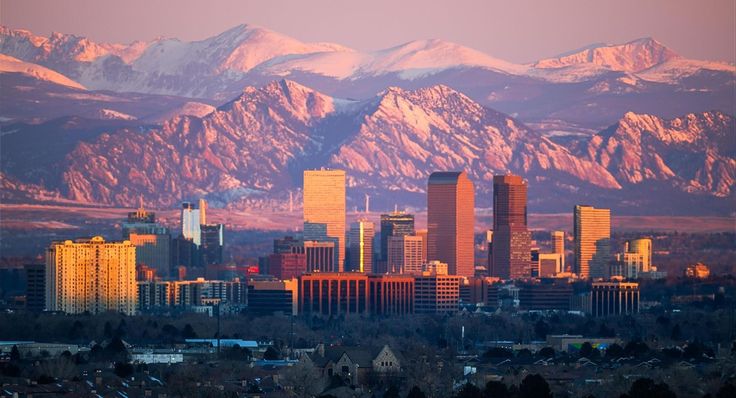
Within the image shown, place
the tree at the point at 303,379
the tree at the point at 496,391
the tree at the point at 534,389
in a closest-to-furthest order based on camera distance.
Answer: the tree at the point at 534,389 → the tree at the point at 496,391 → the tree at the point at 303,379

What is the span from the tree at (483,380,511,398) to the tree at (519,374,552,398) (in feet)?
1.68

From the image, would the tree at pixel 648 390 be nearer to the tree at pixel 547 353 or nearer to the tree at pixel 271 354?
the tree at pixel 547 353

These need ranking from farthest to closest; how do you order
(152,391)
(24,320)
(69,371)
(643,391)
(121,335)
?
A: (24,320), (121,335), (69,371), (152,391), (643,391)

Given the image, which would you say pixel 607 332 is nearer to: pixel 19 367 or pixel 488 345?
pixel 488 345

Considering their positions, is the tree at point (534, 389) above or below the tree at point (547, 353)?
above

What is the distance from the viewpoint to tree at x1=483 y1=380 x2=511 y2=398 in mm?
79875

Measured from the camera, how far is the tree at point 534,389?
78.8 metres

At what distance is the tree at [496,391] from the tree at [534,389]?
20.2 inches

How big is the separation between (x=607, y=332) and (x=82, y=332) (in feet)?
110

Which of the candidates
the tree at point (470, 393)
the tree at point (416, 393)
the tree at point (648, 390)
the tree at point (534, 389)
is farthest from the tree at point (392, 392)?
the tree at point (648, 390)

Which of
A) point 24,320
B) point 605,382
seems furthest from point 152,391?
point 24,320

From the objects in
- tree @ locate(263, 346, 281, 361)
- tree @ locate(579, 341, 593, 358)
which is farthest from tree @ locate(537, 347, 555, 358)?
tree @ locate(263, 346, 281, 361)

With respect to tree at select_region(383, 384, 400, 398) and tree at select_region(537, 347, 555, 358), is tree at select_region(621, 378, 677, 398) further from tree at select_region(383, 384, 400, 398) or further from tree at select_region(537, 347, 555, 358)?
tree at select_region(537, 347, 555, 358)

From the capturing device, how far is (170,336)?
144875 mm
